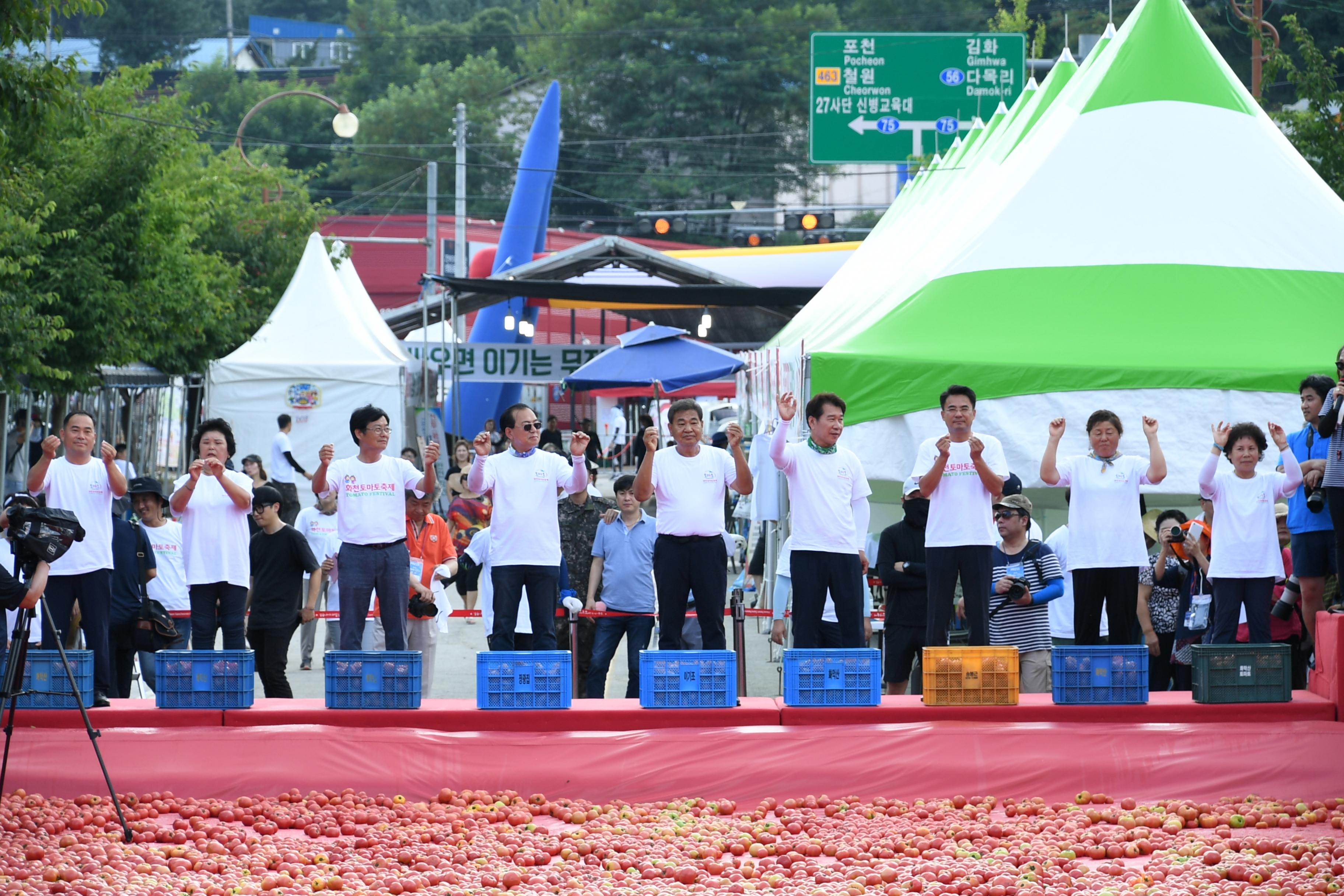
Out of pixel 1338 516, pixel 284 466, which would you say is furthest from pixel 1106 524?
pixel 284 466

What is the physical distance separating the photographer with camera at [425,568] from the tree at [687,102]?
147ft

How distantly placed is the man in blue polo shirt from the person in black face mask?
138 centimetres

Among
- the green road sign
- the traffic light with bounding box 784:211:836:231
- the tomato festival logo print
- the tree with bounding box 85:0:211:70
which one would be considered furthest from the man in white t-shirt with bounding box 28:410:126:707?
the tree with bounding box 85:0:211:70

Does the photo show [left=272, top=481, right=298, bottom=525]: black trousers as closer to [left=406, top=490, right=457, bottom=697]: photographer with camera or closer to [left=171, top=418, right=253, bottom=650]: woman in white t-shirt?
[left=406, top=490, right=457, bottom=697]: photographer with camera

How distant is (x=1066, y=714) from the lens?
23.7 feet

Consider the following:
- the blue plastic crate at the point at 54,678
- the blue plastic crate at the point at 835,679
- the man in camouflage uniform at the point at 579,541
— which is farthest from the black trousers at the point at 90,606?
the blue plastic crate at the point at 835,679

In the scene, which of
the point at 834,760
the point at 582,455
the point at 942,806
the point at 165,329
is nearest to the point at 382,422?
the point at 582,455

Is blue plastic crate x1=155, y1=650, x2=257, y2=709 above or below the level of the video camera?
below

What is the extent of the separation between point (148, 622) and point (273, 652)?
0.73 meters

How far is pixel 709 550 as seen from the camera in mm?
7949

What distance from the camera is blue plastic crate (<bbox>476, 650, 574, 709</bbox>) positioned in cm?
727

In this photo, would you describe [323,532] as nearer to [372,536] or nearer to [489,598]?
[489,598]

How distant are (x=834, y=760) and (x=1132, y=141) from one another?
5836 mm

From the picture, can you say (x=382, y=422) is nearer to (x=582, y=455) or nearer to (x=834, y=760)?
(x=582, y=455)
